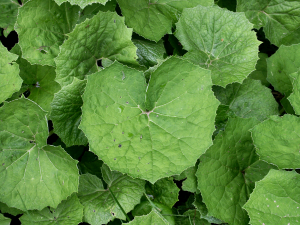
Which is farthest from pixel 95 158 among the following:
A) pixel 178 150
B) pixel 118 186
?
pixel 178 150

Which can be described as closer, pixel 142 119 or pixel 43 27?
pixel 142 119

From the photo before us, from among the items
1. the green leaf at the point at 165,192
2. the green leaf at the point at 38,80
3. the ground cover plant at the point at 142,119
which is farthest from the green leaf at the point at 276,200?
the green leaf at the point at 38,80

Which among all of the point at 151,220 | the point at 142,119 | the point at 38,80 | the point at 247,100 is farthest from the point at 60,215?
the point at 247,100

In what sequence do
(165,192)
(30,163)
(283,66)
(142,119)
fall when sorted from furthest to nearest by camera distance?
1. (283,66)
2. (165,192)
3. (30,163)
4. (142,119)

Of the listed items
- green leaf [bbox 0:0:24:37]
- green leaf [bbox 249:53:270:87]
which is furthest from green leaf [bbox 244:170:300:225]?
green leaf [bbox 0:0:24:37]

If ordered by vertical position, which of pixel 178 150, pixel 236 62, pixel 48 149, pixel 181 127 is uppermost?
pixel 236 62

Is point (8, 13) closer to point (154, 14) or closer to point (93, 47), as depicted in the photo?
point (93, 47)

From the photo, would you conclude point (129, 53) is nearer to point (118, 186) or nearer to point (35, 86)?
point (35, 86)
